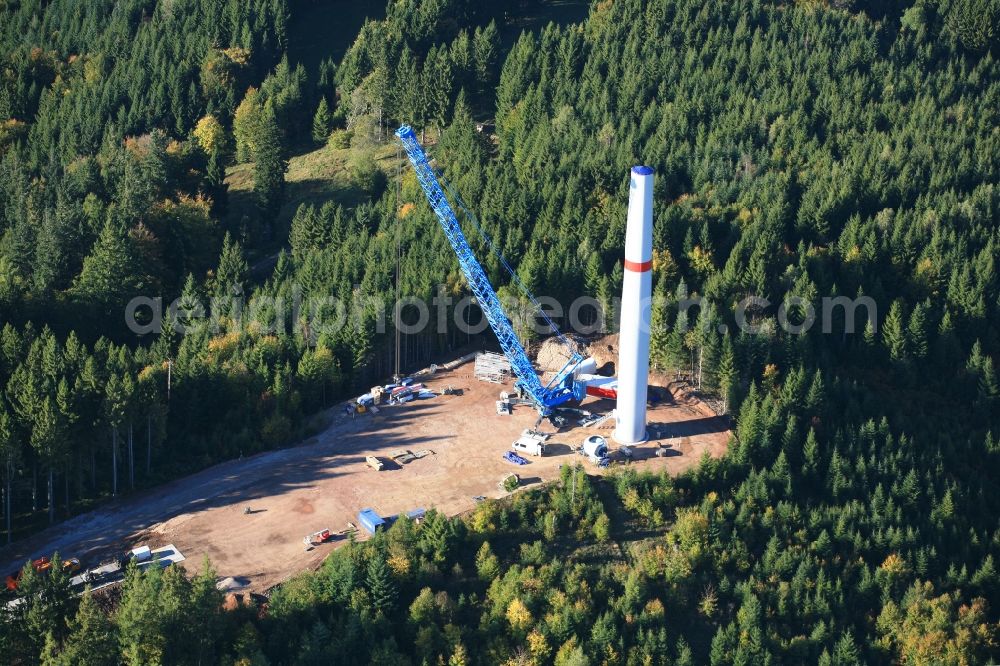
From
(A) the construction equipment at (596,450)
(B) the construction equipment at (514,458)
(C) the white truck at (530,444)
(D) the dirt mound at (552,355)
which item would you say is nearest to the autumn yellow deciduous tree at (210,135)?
(D) the dirt mound at (552,355)

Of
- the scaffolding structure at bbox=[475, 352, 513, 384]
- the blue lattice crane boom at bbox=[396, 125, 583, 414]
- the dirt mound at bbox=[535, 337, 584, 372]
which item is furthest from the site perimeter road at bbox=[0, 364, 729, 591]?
the dirt mound at bbox=[535, 337, 584, 372]

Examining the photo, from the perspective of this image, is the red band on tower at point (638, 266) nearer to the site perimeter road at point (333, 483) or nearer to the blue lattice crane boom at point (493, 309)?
the blue lattice crane boom at point (493, 309)

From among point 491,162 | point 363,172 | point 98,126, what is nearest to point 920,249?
point 491,162

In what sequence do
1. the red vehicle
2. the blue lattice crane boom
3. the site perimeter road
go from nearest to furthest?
1. the red vehicle
2. the site perimeter road
3. the blue lattice crane boom

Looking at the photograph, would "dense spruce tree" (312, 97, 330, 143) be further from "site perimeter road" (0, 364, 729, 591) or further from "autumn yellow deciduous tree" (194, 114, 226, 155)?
"site perimeter road" (0, 364, 729, 591)

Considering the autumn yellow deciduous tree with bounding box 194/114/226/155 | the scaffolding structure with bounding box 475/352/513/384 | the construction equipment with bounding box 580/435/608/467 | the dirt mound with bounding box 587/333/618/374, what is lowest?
the construction equipment with bounding box 580/435/608/467

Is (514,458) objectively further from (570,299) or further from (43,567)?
(43,567)

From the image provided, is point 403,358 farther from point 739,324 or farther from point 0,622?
point 0,622

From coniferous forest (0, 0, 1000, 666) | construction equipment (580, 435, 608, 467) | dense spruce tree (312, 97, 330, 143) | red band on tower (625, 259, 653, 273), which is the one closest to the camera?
coniferous forest (0, 0, 1000, 666)
